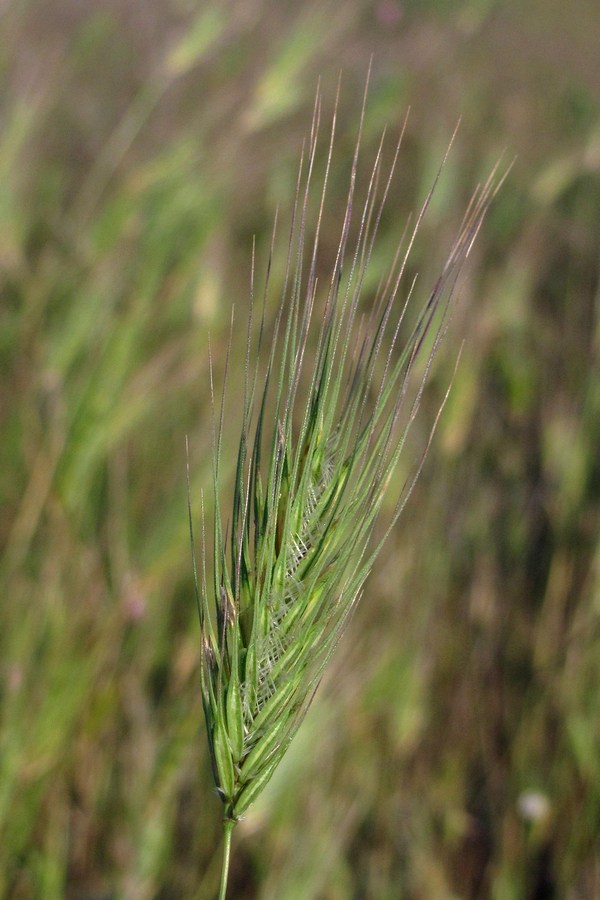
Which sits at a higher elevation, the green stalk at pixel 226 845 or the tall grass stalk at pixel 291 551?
the tall grass stalk at pixel 291 551

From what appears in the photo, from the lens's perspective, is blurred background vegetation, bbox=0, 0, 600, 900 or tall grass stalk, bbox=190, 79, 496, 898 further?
blurred background vegetation, bbox=0, 0, 600, 900

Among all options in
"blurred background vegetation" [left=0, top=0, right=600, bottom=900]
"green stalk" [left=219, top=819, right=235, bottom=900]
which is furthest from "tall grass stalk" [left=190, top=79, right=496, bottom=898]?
"blurred background vegetation" [left=0, top=0, right=600, bottom=900]

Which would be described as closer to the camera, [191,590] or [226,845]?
[226,845]

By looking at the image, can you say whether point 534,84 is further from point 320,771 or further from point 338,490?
point 338,490

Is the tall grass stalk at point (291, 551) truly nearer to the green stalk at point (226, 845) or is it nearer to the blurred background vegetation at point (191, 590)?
the green stalk at point (226, 845)

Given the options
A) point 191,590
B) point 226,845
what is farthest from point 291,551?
point 191,590

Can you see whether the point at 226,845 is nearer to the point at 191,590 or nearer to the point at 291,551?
the point at 291,551

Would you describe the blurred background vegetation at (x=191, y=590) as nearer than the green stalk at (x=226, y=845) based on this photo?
No

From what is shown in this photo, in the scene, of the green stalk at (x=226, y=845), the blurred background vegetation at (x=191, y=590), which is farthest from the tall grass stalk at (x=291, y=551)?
the blurred background vegetation at (x=191, y=590)

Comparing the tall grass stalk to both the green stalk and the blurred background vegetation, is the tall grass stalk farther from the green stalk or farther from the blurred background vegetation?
the blurred background vegetation

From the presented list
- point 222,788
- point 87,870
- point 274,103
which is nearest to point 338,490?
point 222,788
